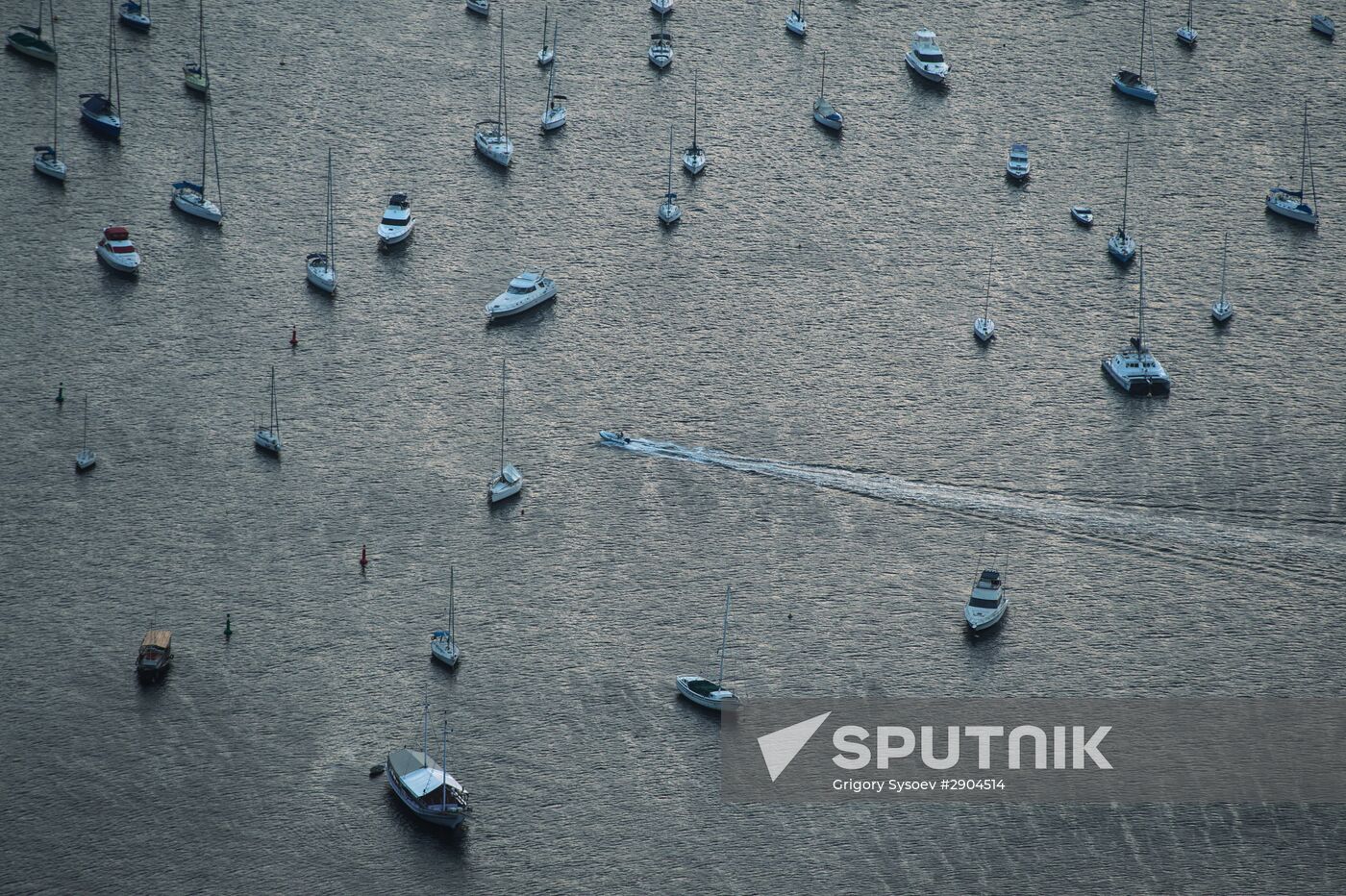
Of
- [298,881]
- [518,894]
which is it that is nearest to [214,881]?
[298,881]

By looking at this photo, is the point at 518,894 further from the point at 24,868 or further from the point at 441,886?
the point at 24,868

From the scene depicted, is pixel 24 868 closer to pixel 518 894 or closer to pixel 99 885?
pixel 99 885

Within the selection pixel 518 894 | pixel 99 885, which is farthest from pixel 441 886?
pixel 99 885

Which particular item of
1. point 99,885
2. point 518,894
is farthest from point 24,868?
point 518,894

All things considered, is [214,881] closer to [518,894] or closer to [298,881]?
[298,881]

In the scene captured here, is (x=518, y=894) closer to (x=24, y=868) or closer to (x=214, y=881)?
(x=214, y=881)

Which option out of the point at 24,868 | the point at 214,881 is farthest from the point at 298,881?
the point at 24,868
